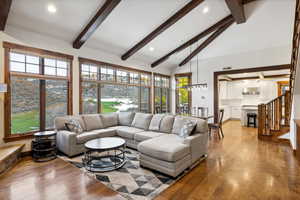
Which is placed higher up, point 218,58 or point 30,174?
point 218,58

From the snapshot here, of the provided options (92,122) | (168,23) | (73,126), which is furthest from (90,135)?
(168,23)

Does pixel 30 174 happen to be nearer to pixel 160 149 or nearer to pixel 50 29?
pixel 160 149

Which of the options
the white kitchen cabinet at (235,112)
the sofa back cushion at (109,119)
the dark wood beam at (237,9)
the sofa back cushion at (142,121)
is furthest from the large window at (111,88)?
the white kitchen cabinet at (235,112)

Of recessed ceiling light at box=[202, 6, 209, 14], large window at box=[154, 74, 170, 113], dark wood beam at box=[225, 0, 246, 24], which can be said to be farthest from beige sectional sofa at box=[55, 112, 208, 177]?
recessed ceiling light at box=[202, 6, 209, 14]

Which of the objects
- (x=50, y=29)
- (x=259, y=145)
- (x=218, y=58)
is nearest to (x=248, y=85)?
(x=218, y=58)

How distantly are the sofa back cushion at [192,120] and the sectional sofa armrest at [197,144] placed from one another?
4.9 inches

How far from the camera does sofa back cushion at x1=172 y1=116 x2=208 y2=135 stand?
345cm

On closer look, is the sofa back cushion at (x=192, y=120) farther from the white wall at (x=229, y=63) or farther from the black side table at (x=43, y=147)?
the white wall at (x=229, y=63)

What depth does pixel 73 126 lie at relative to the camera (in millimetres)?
3904

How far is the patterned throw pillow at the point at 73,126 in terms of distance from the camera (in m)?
3.88

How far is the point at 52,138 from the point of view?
3902 millimetres

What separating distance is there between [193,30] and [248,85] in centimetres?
611

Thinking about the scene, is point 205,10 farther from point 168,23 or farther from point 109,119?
point 109,119

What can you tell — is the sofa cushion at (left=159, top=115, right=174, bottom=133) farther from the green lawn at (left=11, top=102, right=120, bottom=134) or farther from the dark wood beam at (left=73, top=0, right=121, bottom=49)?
the green lawn at (left=11, top=102, right=120, bottom=134)
